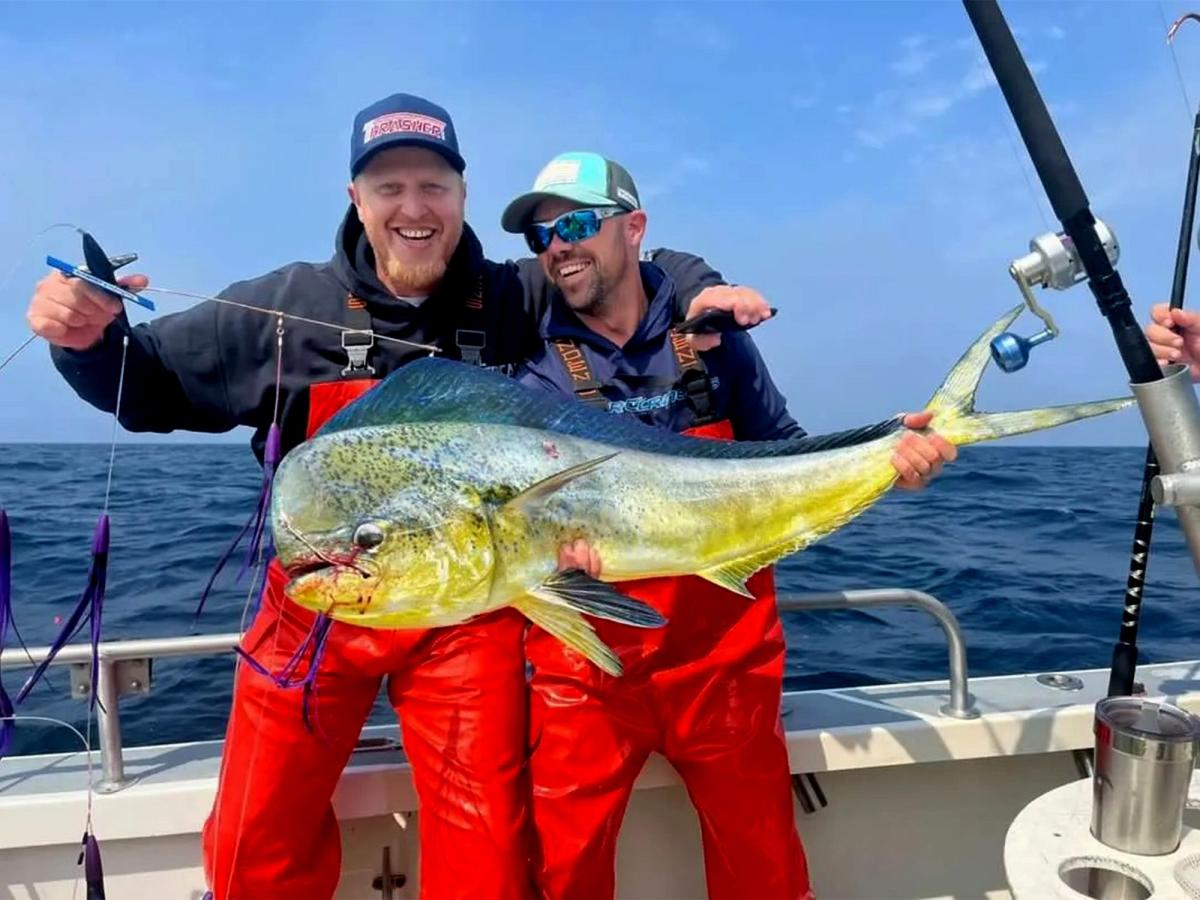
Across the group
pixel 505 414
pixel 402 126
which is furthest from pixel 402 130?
pixel 505 414

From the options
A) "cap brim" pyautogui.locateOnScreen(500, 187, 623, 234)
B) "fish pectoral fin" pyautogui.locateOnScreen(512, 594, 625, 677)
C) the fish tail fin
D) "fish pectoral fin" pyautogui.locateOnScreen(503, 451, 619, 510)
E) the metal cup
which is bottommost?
the metal cup

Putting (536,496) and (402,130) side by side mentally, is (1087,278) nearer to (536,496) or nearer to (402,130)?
(536,496)

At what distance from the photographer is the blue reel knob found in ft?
7.18

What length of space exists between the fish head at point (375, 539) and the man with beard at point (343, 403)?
0.57 meters

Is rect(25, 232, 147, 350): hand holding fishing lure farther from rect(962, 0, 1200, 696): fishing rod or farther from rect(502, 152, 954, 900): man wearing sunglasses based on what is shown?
rect(962, 0, 1200, 696): fishing rod

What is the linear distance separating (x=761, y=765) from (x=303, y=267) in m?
2.16

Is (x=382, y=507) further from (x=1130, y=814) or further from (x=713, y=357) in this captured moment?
(x=1130, y=814)

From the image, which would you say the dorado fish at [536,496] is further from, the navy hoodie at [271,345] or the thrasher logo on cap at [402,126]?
the thrasher logo on cap at [402,126]

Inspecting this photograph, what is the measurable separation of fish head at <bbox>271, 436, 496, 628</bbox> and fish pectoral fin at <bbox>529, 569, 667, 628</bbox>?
151 millimetres

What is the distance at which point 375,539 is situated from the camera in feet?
5.82

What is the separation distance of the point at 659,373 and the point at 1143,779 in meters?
1.73

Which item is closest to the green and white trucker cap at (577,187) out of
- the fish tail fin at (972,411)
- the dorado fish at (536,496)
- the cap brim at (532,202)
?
the cap brim at (532,202)

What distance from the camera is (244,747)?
248cm

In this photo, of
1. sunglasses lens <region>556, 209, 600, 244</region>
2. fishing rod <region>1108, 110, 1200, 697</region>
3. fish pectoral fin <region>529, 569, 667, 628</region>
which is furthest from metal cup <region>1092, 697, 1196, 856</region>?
sunglasses lens <region>556, 209, 600, 244</region>
